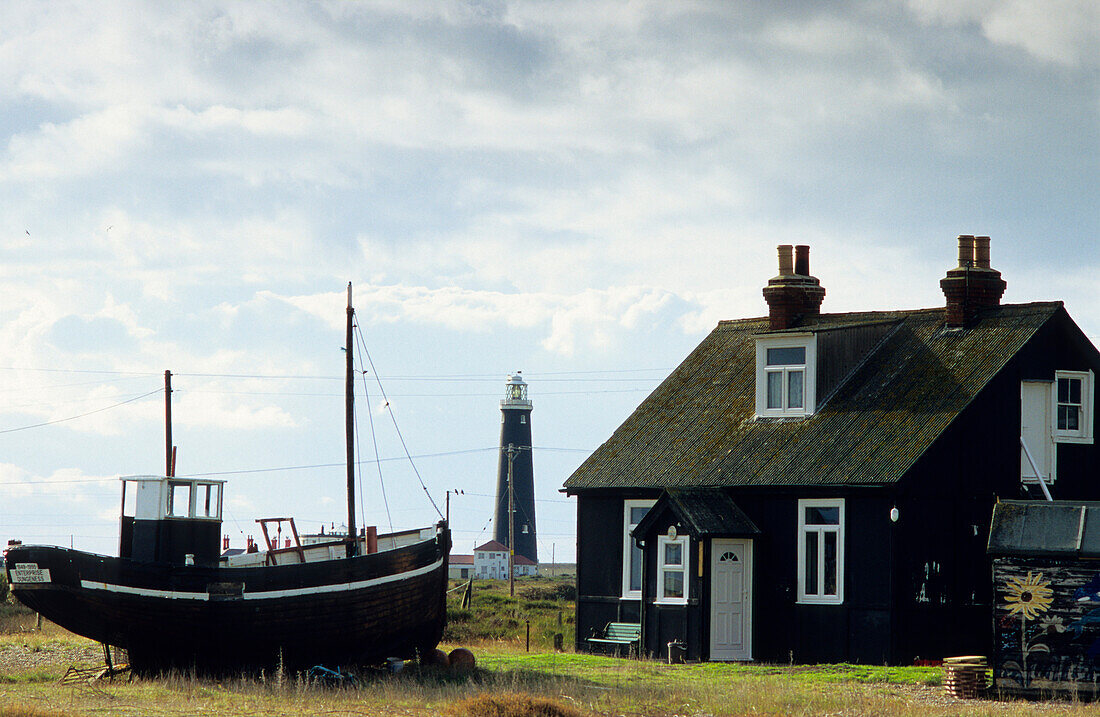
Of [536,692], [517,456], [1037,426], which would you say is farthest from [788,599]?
[517,456]

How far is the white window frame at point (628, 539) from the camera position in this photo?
28547 millimetres

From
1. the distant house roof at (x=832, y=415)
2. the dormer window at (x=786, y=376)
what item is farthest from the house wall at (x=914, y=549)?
the dormer window at (x=786, y=376)

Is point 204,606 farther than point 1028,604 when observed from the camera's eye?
Yes

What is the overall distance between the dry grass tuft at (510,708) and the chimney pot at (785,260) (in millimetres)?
15231

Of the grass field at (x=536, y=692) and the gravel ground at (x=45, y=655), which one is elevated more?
the grass field at (x=536, y=692)

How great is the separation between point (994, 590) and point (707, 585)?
686 cm

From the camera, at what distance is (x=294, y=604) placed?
2423 centimetres

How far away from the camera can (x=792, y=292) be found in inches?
1197

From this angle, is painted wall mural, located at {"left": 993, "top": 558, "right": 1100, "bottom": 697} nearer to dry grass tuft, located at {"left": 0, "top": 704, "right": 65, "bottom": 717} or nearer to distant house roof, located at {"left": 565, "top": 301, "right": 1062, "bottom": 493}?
distant house roof, located at {"left": 565, "top": 301, "right": 1062, "bottom": 493}

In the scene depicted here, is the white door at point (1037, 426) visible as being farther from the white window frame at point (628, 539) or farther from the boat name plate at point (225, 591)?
the boat name plate at point (225, 591)

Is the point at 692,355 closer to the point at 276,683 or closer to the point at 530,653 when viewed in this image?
the point at 530,653

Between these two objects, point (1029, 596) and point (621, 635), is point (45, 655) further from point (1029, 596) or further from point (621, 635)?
point (1029, 596)

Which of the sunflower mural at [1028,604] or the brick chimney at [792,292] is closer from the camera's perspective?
the sunflower mural at [1028,604]

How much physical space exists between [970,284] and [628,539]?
873 cm
